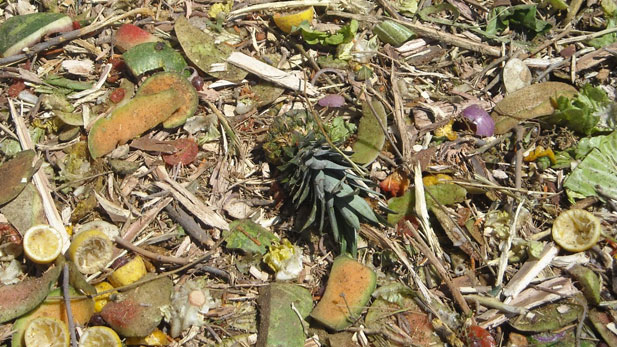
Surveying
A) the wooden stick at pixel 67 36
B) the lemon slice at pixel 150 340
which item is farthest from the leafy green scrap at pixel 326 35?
the lemon slice at pixel 150 340

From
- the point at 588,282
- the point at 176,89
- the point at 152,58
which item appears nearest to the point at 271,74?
the point at 176,89

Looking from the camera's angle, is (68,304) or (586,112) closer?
(68,304)

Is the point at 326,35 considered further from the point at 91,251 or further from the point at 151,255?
the point at 91,251

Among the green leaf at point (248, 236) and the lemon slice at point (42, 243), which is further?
the green leaf at point (248, 236)

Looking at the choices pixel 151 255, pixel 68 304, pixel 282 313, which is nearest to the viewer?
pixel 68 304

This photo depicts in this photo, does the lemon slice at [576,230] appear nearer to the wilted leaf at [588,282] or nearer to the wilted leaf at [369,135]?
the wilted leaf at [588,282]

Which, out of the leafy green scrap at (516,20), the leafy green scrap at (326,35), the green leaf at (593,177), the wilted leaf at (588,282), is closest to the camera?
the wilted leaf at (588,282)
